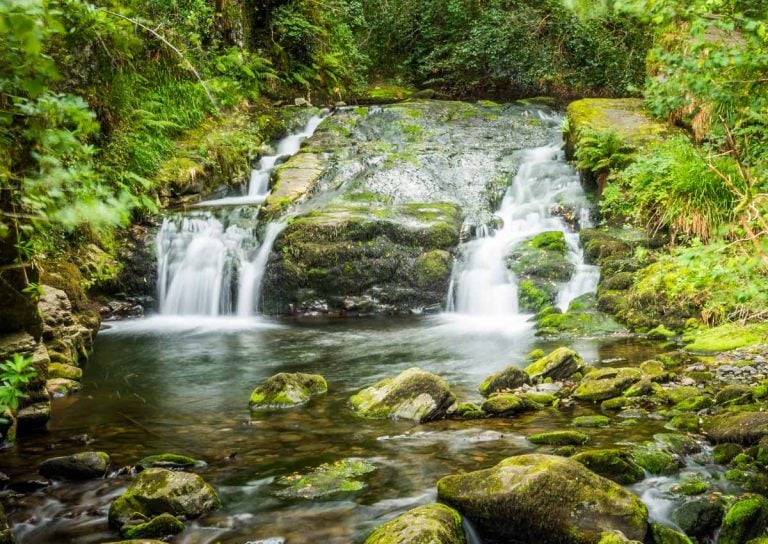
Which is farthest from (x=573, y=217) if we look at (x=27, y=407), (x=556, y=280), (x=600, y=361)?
(x=27, y=407)

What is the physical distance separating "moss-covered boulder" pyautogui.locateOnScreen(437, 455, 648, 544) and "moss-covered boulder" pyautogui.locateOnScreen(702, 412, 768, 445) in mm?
1387

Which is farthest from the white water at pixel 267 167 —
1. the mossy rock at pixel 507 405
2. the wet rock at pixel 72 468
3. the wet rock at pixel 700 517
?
the wet rock at pixel 700 517

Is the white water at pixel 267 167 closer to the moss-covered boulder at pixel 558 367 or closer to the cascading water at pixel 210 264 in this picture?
the cascading water at pixel 210 264

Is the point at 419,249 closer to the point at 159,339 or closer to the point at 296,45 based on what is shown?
the point at 159,339

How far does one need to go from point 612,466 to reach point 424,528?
157cm

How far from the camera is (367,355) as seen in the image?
350 inches

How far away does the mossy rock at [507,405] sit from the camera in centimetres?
590

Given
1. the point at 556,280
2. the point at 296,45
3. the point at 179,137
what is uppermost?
the point at 296,45

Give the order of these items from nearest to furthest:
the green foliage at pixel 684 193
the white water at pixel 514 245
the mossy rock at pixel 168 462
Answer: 1. the mossy rock at pixel 168 462
2. the green foliage at pixel 684 193
3. the white water at pixel 514 245

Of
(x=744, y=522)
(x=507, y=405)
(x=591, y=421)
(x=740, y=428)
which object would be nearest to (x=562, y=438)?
(x=591, y=421)

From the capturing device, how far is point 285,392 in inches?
258

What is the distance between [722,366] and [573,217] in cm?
652

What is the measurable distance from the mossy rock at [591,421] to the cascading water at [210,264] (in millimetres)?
7818

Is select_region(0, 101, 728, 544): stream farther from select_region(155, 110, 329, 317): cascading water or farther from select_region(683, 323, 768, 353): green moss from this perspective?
select_region(683, 323, 768, 353): green moss
